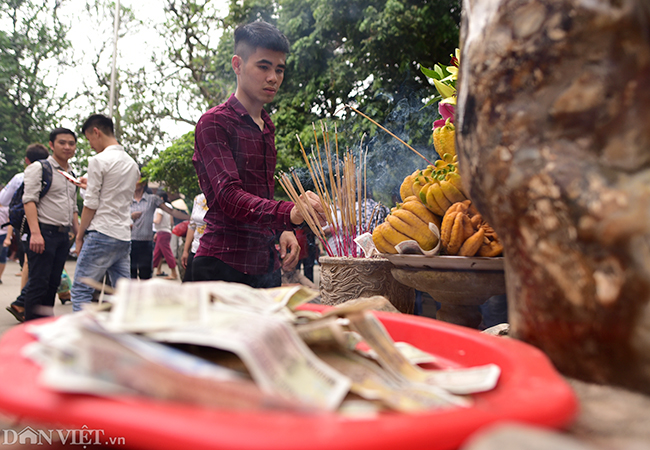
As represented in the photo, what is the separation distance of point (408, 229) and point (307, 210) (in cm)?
54

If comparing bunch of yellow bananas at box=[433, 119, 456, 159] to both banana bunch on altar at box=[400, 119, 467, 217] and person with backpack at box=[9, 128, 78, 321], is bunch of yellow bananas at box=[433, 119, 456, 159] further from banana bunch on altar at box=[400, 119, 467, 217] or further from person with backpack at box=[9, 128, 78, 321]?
person with backpack at box=[9, 128, 78, 321]

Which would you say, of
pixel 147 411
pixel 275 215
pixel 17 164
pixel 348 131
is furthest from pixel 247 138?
pixel 17 164

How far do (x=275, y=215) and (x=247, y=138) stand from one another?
54 cm

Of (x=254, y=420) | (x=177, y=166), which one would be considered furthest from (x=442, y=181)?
(x=177, y=166)

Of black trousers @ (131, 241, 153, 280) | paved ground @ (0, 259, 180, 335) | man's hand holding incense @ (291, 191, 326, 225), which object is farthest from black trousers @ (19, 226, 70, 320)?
man's hand holding incense @ (291, 191, 326, 225)

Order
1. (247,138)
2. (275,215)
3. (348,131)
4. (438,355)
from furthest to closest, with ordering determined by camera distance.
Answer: (348,131)
(247,138)
(275,215)
(438,355)

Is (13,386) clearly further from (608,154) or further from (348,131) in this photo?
(348,131)

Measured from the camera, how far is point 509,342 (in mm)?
704

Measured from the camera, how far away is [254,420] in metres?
0.37

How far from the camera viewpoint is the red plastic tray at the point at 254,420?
1.14 ft

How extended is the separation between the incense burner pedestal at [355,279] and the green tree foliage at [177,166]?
24.6 ft

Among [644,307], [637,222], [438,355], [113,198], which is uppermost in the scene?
[113,198]

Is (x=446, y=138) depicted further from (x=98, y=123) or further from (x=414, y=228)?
(x=98, y=123)

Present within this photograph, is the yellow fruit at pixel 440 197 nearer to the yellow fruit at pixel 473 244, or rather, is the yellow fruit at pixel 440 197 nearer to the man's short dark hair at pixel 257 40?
the yellow fruit at pixel 473 244
